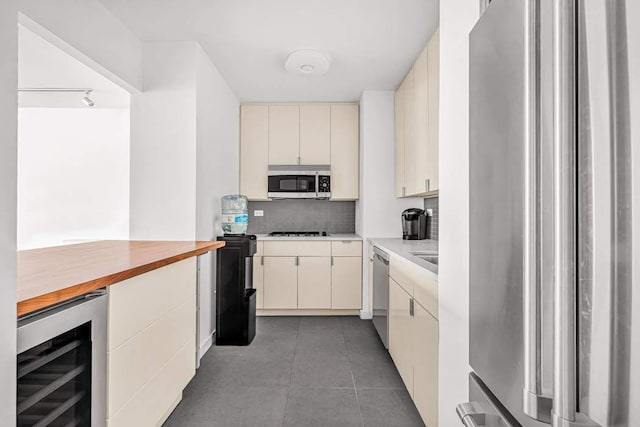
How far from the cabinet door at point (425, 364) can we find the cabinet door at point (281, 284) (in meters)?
2.20

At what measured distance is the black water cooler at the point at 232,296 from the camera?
3303mm

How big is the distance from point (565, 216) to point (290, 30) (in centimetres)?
268

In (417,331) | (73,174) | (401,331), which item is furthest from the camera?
(73,174)

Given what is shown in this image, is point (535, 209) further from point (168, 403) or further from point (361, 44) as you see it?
point (361, 44)

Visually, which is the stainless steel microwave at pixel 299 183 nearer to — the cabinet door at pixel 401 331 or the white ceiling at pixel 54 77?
the white ceiling at pixel 54 77

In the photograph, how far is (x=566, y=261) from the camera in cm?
50

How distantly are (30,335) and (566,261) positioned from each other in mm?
1186

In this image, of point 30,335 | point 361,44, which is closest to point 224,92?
point 361,44

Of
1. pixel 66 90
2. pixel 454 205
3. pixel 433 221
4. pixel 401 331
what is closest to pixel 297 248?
pixel 433 221

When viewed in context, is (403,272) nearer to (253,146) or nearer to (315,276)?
(315,276)

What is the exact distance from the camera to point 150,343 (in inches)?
67.3

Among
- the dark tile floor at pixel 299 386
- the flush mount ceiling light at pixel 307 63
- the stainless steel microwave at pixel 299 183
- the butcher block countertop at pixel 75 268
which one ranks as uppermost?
the flush mount ceiling light at pixel 307 63

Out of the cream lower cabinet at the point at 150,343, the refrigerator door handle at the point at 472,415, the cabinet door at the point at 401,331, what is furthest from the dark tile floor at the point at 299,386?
the refrigerator door handle at the point at 472,415

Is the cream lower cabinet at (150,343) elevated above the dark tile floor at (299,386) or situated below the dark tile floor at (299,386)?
above
